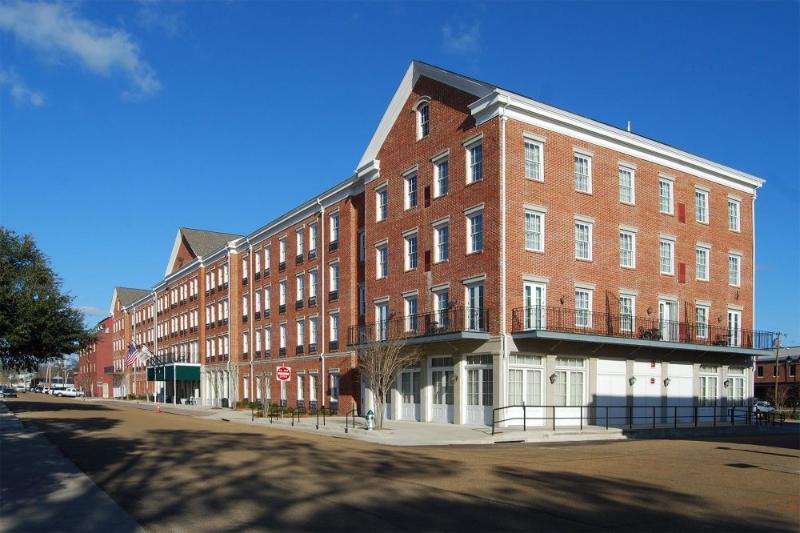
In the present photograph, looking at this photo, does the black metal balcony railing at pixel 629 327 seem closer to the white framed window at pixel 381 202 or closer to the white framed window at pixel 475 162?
the white framed window at pixel 475 162

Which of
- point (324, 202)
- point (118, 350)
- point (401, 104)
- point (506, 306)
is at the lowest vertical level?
point (118, 350)

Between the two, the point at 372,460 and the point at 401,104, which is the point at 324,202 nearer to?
the point at 401,104

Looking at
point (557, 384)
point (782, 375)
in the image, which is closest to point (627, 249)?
point (557, 384)

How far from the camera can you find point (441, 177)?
113 ft

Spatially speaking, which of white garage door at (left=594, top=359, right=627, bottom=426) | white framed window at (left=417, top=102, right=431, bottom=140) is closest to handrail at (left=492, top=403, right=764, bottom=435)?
white garage door at (left=594, top=359, right=627, bottom=426)

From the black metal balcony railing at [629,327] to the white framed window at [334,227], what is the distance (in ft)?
55.0

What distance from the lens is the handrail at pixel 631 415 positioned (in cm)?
2952

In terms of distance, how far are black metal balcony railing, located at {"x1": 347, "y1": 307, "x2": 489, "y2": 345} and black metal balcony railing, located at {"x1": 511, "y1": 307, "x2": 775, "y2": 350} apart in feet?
6.08

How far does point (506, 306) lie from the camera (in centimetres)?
2977

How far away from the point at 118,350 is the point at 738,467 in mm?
95463

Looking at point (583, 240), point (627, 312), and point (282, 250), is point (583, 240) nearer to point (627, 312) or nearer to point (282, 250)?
point (627, 312)

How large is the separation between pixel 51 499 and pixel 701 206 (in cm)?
3448

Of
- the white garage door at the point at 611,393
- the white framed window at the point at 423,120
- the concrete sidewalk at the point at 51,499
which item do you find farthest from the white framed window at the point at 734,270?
the concrete sidewalk at the point at 51,499

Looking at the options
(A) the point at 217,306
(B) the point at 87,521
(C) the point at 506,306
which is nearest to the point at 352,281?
(C) the point at 506,306
